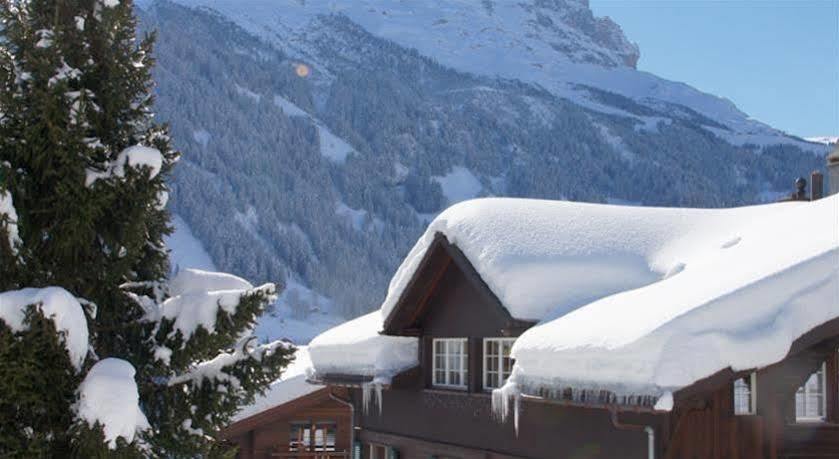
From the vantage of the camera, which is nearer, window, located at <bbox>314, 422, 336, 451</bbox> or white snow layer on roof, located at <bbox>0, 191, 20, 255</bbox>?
white snow layer on roof, located at <bbox>0, 191, 20, 255</bbox>

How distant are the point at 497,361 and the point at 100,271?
27.0 feet

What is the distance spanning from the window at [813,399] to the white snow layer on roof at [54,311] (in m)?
8.21

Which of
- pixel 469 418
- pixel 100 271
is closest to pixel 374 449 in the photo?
pixel 469 418

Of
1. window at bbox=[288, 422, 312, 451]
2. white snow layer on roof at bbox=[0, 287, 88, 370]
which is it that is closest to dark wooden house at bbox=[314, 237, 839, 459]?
window at bbox=[288, 422, 312, 451]

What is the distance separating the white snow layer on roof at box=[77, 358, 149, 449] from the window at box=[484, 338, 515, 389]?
848 centimetres

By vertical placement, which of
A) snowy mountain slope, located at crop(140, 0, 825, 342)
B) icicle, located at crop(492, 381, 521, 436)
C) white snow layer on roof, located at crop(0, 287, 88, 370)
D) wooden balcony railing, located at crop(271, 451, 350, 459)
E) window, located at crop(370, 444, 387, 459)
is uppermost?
snowy mountain slope, located at crop(140, 0, 825, 342)

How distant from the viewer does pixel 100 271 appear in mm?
8156

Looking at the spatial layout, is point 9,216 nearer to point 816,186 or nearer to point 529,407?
point 529,407

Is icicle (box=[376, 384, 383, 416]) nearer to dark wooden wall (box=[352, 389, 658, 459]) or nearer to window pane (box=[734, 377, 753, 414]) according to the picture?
dark wooden wall (box=[352, 389, 658, 459])

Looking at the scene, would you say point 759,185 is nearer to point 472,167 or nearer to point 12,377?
point 472,167

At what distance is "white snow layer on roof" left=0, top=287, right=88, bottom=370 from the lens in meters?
6.94

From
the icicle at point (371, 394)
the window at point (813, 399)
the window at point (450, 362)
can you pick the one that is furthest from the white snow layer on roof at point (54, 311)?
the icicle at point (371, 394)

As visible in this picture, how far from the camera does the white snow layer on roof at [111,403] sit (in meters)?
6.97

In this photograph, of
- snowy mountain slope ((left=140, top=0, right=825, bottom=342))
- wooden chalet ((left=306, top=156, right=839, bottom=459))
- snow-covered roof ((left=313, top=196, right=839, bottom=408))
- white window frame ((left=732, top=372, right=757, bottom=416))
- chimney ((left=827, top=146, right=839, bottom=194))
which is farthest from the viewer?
snowy mountain slope ((left=140, top=0, right=825, bottom=342))
